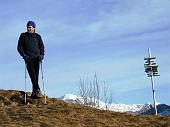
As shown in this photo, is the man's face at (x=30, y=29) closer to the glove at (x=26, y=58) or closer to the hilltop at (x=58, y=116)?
the glove at (x=26, y=58)

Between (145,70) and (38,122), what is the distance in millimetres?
29047

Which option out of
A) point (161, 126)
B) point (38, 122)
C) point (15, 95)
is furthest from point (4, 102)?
point (161, 126)

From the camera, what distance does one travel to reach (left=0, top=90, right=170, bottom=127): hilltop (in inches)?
576

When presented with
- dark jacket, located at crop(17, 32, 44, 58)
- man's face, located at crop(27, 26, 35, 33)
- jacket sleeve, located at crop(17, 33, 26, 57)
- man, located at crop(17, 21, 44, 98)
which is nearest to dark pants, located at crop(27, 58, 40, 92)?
man, located at crop(17, 21, 44, 98)

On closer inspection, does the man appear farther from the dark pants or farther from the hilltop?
the hilltop

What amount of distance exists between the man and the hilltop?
75cm

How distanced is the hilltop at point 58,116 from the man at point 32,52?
0.75 meters

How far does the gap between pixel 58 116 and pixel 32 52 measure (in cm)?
301

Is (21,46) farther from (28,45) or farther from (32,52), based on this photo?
(32,52)

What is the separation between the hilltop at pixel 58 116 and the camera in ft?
48.0

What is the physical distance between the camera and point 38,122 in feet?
47.4

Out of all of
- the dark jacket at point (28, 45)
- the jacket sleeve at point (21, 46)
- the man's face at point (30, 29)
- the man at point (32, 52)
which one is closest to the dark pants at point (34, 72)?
the man at point (32, 52)

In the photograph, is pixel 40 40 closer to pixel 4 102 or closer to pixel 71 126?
pixel 4 102

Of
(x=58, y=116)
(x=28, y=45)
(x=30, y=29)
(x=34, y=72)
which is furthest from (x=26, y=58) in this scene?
(x=58, y=116)
